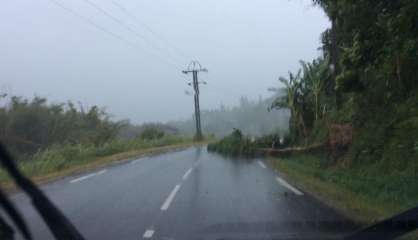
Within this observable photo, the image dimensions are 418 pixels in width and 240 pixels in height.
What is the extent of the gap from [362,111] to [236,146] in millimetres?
12296

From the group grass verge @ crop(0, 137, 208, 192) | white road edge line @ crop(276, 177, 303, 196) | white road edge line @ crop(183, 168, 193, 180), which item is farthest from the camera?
grass verge @ crop(0, 137, 208, 192)

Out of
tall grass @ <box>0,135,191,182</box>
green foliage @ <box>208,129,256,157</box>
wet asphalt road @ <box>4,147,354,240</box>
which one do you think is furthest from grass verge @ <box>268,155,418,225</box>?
green foliage @ <box>208,129,256,157</box>

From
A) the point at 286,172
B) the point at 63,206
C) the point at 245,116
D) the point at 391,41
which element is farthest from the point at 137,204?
the point at 245,116

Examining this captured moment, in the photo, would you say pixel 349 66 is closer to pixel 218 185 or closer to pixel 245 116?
pixel 218 185

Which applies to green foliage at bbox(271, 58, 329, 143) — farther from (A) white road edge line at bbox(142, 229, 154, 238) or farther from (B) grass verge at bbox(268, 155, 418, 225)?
(A) white road edge line at bbox(142, 229, 154, 238)

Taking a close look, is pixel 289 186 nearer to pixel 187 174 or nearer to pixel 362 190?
pixel 362 190

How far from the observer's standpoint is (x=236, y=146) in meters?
35.8

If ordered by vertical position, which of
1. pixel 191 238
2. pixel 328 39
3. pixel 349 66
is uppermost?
pixel 328 39

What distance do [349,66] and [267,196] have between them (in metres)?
3.73

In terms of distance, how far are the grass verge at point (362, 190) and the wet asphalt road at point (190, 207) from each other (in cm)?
39

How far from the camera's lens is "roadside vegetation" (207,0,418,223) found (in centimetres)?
1273

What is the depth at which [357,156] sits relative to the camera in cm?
2156

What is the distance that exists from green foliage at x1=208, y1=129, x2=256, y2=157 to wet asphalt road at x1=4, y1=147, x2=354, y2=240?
1036 cm

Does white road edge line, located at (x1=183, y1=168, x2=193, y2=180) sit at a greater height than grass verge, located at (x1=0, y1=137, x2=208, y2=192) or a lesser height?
lesser
